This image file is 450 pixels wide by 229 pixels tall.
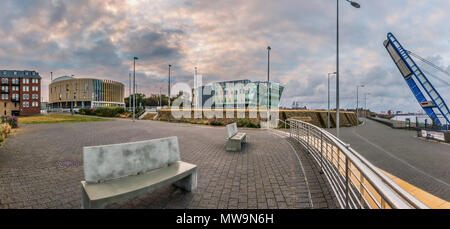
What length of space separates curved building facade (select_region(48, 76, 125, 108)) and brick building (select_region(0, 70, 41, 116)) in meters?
15.9

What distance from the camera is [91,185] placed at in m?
2.57

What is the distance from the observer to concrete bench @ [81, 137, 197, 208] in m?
2.40

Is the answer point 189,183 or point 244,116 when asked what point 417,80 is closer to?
point 244,116

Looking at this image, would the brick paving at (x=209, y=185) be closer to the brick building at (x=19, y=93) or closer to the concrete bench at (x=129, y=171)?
the concrete bench at (x=129, y=171)

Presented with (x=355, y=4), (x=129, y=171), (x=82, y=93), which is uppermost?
(x=82, y=93)

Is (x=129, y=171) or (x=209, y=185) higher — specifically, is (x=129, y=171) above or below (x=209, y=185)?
above

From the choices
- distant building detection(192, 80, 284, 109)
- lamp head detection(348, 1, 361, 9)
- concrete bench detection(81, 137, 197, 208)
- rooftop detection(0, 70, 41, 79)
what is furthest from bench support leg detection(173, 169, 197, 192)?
rooftop detection(0, 70, 41, 79)

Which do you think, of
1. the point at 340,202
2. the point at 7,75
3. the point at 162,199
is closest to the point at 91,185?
the point at 162,199

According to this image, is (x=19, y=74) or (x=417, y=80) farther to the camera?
(x=19, y=74)

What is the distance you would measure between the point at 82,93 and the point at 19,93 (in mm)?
23802

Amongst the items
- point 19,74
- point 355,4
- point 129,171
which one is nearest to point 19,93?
point 19,74

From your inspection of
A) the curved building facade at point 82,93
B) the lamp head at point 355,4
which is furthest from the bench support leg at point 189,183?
the curved building facade at point 82,93

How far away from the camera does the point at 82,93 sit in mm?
80312
